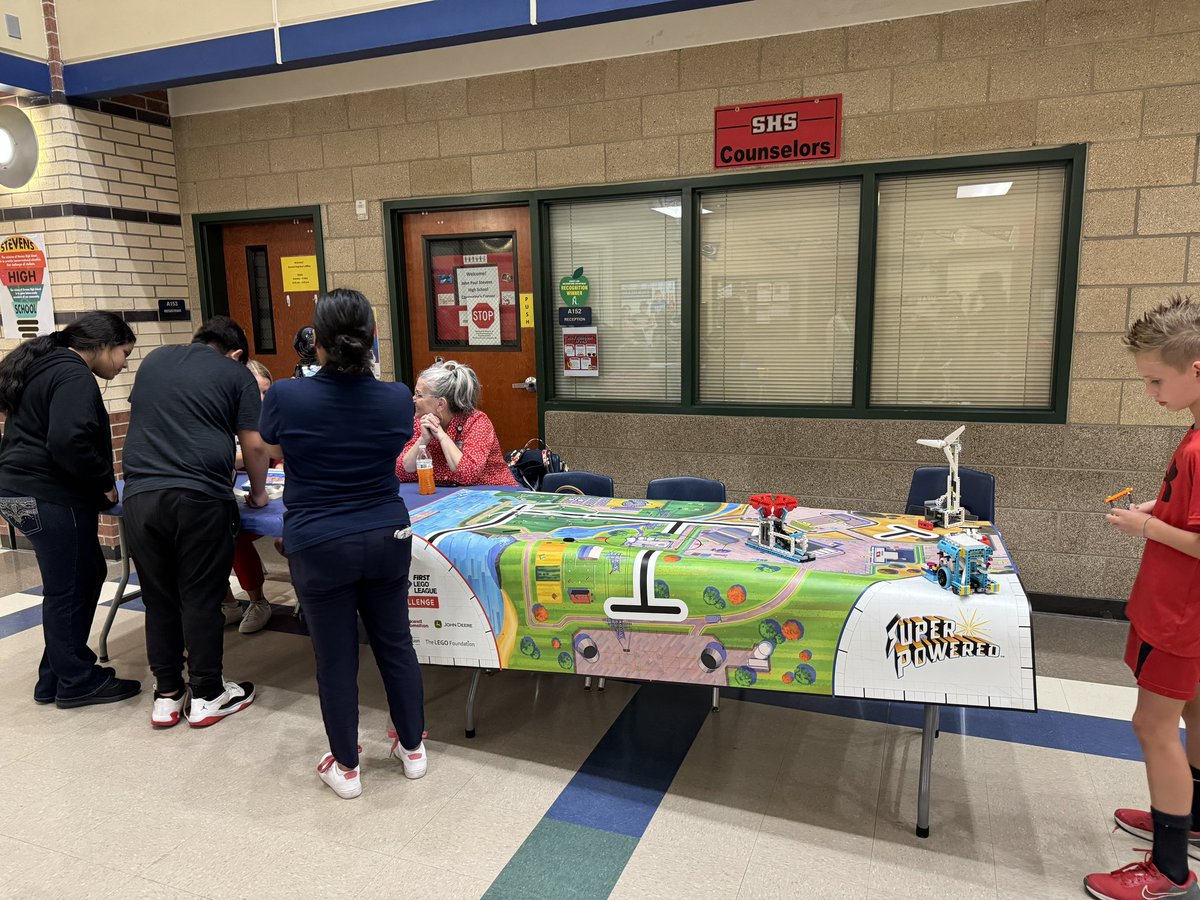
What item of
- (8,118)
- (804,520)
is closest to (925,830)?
(804,520)

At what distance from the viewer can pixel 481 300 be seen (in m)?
5.11

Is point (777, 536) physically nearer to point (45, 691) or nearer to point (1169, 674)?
point (1169, 674)

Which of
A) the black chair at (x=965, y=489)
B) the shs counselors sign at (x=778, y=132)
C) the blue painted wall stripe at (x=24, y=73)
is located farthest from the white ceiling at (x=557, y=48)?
the black chair at (x=965, y=489)

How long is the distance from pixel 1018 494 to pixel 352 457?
335 cm

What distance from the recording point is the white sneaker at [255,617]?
12.8 ft

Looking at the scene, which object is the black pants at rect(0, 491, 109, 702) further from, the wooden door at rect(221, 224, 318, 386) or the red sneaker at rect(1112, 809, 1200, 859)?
the red sneaker at rect(1112, 809, 1200, 859)

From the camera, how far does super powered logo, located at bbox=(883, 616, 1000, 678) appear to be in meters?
2.10

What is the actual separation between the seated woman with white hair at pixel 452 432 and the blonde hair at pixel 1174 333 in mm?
2458

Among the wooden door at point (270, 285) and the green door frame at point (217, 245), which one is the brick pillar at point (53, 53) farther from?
the wooden door at point (270, 285)

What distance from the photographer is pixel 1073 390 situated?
12.7 feet

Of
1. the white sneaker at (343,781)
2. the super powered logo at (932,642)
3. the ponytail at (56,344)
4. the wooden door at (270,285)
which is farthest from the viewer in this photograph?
the wooden door at (270,285)

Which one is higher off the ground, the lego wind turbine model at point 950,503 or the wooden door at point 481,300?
the wooden door at point 481,300

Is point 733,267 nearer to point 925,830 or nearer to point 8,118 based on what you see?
point 925,830

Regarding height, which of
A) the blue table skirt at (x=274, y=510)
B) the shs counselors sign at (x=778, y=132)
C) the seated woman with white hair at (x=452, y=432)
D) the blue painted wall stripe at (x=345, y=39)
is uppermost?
the blue painted wall stripe at (x=345, y=39)
